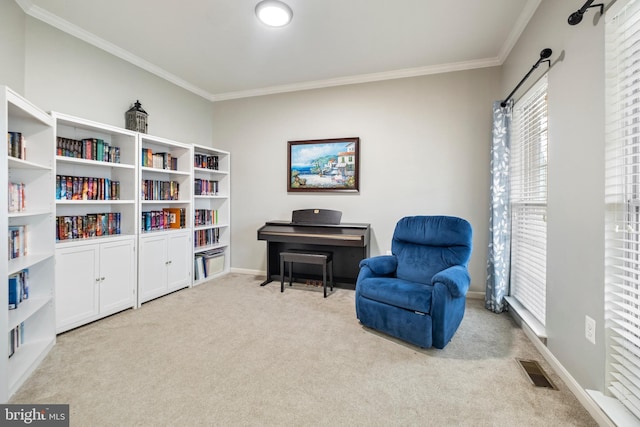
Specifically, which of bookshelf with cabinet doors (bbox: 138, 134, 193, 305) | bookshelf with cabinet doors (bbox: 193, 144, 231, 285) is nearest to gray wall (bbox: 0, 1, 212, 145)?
bookshelf with cabinet doors (bbox: 138, 134, 193, 305)

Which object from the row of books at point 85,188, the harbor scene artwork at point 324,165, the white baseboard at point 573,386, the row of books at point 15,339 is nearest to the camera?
the white baseboard at point 573,386

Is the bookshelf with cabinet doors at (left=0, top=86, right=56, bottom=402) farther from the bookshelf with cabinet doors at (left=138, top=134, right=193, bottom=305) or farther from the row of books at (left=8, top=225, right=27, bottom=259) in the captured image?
the bookshelf with cabinet doors at (left=138, top=134, right=193, bottom=305)

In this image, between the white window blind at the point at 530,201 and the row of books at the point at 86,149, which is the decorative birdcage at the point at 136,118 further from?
the white window blind at the point at 530,201

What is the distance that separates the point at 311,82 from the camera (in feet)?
12.5

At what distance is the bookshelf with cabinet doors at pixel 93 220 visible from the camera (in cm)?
238

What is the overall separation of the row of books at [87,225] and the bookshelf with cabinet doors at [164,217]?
25 centimetres

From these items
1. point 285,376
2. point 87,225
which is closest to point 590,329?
point 285,376

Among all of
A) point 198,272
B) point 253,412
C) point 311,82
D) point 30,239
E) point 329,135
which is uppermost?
point 311,82

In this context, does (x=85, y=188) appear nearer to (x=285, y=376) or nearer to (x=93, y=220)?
(x=93, y=220)

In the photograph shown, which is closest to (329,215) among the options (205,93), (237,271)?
(237,271)

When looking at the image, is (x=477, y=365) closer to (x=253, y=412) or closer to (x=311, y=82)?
(x=253, y=412)

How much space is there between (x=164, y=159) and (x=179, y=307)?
1.75 meters

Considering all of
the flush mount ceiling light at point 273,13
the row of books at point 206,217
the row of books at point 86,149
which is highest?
the flush mount ceiling light at point 273,13

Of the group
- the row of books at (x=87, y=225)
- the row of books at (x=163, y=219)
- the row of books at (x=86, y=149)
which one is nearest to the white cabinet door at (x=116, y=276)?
the row of books at (x=87, y=225)
